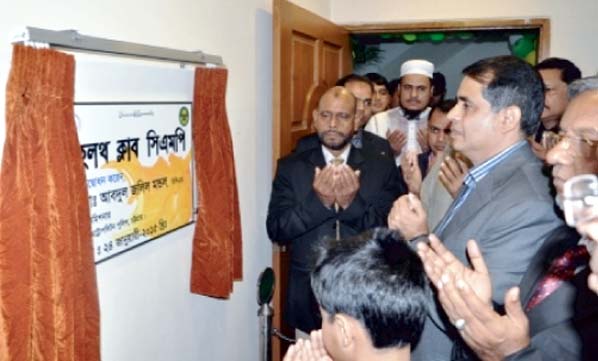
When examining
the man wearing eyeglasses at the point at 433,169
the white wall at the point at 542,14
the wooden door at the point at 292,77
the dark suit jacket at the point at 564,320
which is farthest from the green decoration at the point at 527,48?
the dark suit jacket at the point at 564,320

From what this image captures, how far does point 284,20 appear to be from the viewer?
2445 mm

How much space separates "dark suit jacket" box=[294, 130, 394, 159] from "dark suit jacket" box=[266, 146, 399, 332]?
36mm

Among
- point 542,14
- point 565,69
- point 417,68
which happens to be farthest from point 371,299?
point 542,14

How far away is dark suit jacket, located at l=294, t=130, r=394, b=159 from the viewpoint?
2.55 m

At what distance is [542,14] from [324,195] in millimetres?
2003

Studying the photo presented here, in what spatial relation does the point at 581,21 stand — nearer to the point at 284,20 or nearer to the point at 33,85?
the point at 284,20

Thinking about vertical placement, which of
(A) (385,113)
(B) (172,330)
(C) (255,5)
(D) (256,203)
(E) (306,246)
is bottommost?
(B) (172,330)

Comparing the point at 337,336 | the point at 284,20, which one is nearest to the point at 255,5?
the point at 284,20

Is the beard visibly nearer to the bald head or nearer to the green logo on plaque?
the green logo on plaque

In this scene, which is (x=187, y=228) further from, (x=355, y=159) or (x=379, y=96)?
(x=379, y=96)

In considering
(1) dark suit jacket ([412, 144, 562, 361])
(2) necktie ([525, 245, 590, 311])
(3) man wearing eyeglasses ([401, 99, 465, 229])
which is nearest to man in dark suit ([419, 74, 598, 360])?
(2) necktie ([525, 245, 590, 311])

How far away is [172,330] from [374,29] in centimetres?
239

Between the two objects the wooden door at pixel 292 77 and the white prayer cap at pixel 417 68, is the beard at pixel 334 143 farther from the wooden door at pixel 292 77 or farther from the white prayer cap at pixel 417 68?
the white prayer cap at pixel 417 68

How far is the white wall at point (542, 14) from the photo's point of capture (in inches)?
A: 130
